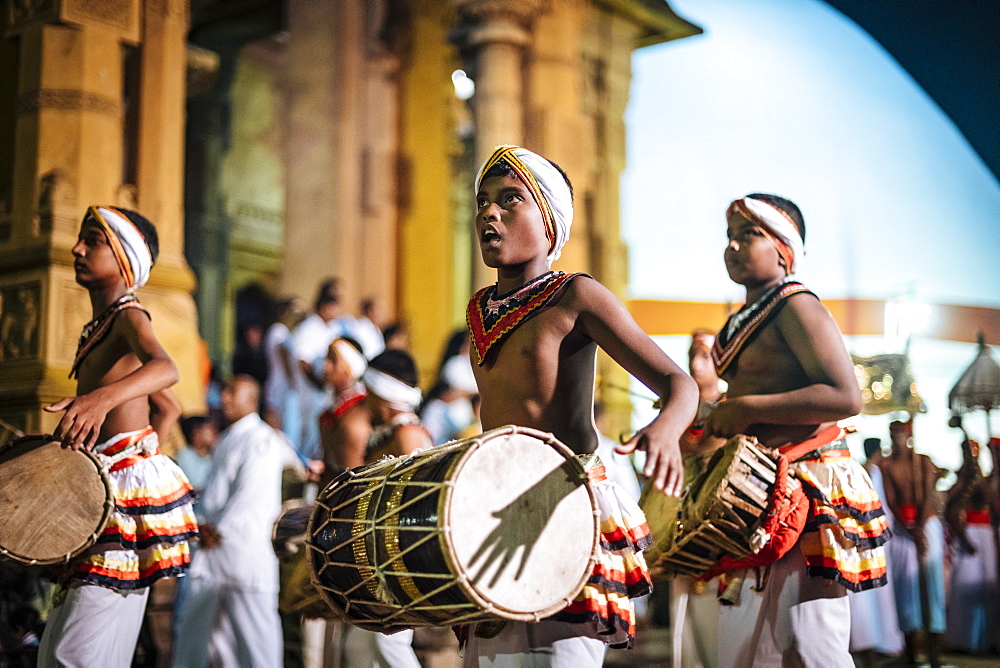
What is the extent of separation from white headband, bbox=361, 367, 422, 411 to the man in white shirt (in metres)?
1.25

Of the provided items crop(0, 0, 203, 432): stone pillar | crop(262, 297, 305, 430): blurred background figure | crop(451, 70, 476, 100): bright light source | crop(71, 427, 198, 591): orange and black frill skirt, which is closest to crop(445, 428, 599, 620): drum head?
crop(71, 427, 198, 591): orange and black frill skirt

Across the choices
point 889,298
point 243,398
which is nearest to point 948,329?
point 889,298

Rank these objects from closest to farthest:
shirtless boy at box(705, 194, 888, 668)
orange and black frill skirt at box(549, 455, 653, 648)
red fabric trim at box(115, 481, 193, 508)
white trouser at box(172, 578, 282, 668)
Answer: orange and black frill skirt at box(549, 455, 653, 648) < shirtless boy at box(705, 194, 888, 668) < red fabric trim at box(115, 481, 193, 508) < white trouser at box(172, 578, 282, 668)

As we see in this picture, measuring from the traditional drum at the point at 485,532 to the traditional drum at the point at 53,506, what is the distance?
5.07 ft

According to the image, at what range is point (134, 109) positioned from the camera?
24.3ft

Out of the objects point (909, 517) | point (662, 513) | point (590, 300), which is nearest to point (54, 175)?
point (662, 513)

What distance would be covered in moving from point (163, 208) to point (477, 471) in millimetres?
5394

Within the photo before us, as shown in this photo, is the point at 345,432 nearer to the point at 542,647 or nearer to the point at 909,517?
the point at 542,647

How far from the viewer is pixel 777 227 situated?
3.95 meters

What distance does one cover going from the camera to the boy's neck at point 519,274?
3164 mm

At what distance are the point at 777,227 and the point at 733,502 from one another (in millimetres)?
1047

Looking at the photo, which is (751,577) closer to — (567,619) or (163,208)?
(567,619)

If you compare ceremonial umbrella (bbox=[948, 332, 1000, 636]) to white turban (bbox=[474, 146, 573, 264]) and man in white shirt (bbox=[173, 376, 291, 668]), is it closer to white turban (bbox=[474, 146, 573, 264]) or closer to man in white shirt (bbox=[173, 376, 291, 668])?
man in white shirt (bbox=[173, 376, 291, 668])

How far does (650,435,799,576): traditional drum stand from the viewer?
3428 millimetres
